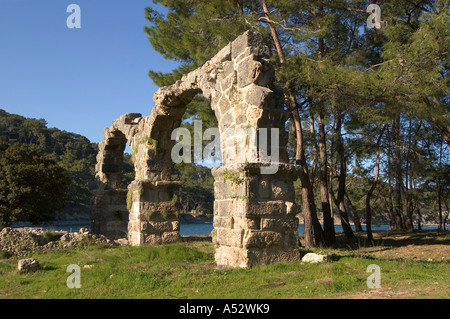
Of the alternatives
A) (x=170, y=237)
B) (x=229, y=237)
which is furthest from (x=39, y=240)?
(x=229, y=237)

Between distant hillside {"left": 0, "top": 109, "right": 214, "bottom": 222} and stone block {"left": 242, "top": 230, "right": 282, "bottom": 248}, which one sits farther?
distant hillside {"left": 0, "top": 109, "right": 214, "bottom": 222}

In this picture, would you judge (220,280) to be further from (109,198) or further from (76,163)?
(76,163)

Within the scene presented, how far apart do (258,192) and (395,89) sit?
5098 millimetres

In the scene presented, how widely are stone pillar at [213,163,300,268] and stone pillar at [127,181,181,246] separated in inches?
178

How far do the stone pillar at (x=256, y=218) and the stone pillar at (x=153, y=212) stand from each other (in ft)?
14.8

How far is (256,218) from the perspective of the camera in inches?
243

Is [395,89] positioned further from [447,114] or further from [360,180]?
[360,180]

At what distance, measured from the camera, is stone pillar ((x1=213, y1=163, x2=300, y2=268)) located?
6.07 meters

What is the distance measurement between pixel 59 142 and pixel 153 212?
38.9 metres

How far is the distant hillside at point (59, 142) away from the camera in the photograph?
132ft

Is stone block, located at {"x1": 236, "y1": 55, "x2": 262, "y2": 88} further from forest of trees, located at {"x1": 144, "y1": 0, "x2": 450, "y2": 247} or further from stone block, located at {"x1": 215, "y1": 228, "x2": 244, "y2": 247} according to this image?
forest of trees, located at {"x1": 144, "y1": 0, "x2": 450, "y2": 247}

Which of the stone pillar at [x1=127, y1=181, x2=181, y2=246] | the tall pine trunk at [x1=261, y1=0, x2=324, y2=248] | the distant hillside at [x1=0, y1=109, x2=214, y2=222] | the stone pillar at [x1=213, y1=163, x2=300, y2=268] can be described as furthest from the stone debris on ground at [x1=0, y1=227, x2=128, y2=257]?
the distant hillside at [x1=0, y1=109, x2=214, y2=222]

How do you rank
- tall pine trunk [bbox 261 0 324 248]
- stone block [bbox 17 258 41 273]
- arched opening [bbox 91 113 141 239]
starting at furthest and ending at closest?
arched opening [bbox 91 113 141 239], tall pine trunk [bbox 261 0 324 248], stone block [bbox 17 258 41 273]

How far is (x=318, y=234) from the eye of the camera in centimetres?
1213
